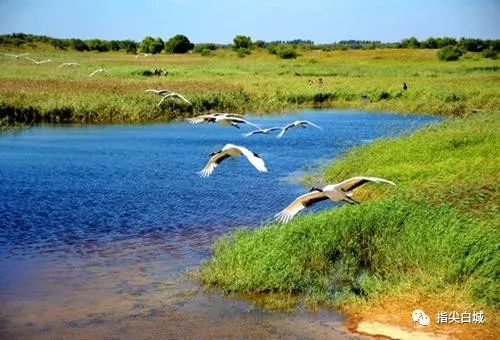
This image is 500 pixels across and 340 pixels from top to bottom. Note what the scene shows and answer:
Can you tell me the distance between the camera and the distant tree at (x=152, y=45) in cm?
9219

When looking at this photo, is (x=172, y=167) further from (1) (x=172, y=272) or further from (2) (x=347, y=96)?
(2) (x=347, y=96)

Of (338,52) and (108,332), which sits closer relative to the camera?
(108,332)

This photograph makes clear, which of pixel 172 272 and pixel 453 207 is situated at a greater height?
pixel 453 207

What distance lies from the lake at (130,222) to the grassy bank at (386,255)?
55 centimetres

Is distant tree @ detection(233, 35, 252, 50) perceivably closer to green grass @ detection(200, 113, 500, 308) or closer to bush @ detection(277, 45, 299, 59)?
bush @ detection(277, 45, 299, 59)

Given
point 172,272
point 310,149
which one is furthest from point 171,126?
point 172,272

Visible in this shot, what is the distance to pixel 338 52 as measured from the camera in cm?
8256

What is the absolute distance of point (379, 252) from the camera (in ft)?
30.6

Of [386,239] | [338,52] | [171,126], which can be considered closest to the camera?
[386,239]

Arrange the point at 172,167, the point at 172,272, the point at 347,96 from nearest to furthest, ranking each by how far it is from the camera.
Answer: the point at 172,272, the point at 172,167, the point at 347,96

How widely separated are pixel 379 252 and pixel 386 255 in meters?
0.15

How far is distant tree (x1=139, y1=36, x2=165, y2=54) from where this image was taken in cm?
9219

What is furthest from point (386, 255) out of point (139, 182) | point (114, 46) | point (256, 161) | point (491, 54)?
point (114, 46)

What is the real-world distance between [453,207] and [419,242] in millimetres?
1095
